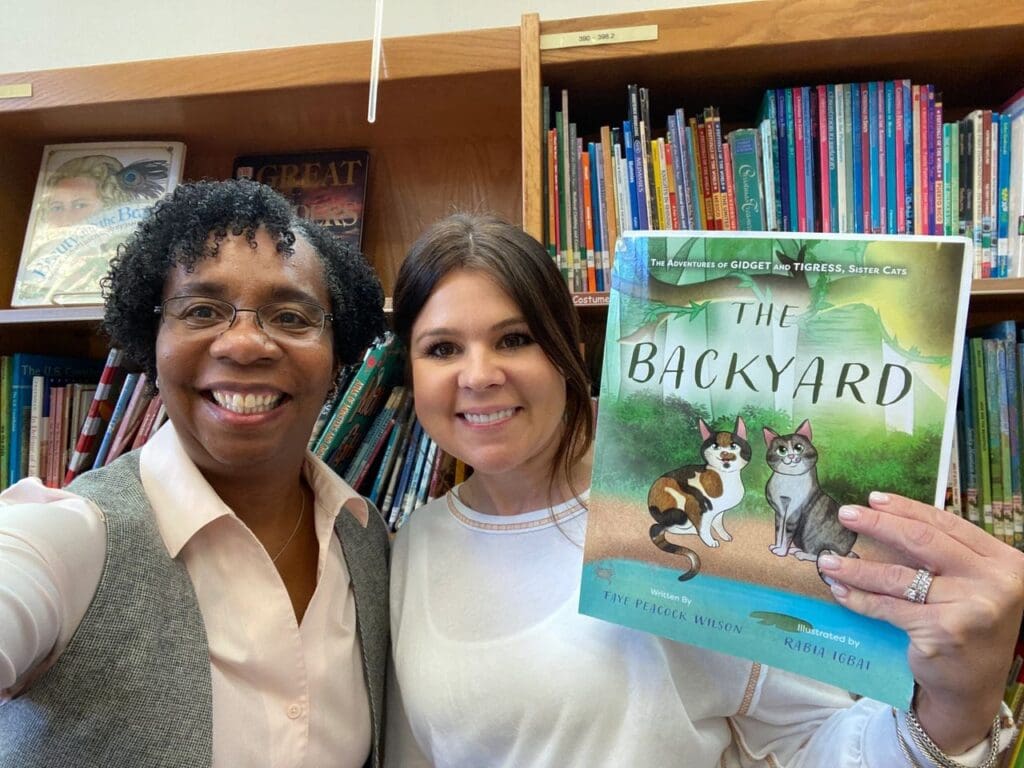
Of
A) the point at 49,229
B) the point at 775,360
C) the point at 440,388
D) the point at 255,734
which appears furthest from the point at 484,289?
the point at 49,229

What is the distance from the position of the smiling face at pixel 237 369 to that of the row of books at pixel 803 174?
53cm

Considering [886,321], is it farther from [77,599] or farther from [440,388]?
[77,599]

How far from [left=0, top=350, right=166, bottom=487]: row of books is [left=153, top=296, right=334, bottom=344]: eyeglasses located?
20.5 inches

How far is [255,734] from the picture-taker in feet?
2.59

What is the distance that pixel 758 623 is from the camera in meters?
0.70

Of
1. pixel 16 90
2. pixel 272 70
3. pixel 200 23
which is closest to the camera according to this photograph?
pixel 272 70

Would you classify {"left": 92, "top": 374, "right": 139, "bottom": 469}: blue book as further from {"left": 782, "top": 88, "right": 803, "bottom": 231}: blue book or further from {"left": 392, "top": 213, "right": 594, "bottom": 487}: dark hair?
{"left": 782, "top": 88, "right": 803, "bottom": 231}: blue book

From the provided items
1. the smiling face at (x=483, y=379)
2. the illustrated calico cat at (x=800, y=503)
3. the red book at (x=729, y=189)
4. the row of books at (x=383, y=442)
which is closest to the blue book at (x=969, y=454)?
the red book at (x=729, y=189)

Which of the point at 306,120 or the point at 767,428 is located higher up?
the point at 306,120

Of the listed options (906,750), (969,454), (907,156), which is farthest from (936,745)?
(907,156)

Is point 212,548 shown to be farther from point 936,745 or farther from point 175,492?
point 936,745

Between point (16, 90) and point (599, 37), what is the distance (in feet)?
4.09

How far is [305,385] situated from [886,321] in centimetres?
76

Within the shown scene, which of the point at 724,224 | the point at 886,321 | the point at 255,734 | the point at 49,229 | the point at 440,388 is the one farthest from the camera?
the point at 49,229
